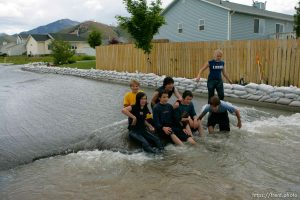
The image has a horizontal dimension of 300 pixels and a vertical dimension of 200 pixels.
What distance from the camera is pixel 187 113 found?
7.30m

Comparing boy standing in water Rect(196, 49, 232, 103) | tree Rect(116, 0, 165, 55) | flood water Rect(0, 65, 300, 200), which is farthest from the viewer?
tree Rect(116, 0, 165, 55)

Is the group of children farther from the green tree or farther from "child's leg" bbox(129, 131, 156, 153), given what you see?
the green tree

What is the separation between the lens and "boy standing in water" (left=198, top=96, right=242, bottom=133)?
7312 mm

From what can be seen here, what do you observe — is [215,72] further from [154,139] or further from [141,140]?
[141,140]

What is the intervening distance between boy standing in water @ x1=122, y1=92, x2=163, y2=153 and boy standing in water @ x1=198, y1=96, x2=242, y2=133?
1191mm

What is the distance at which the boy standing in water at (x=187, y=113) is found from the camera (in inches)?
281

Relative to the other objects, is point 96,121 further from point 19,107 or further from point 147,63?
point 147,63

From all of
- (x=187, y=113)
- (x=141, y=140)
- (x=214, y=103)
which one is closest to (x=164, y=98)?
(x=187, y=113)

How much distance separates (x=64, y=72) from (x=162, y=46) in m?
12.8

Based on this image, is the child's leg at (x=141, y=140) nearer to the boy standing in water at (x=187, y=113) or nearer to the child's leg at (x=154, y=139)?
→ the child's leg at (x=154, y=139)

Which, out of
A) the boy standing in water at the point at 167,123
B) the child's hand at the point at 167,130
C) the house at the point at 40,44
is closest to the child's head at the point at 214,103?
the boy standing in water at the point at 167,123

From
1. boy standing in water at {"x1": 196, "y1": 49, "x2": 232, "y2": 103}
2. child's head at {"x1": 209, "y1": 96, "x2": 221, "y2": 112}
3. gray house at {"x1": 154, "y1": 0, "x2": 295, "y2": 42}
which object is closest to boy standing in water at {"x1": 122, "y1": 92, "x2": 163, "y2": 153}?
child's head at {"x1": 209, "y1": 96, "x2": 221, "y2": 112}

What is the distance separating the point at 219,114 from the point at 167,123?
4.30 ft

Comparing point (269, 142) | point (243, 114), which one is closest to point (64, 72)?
point (243, 114)
